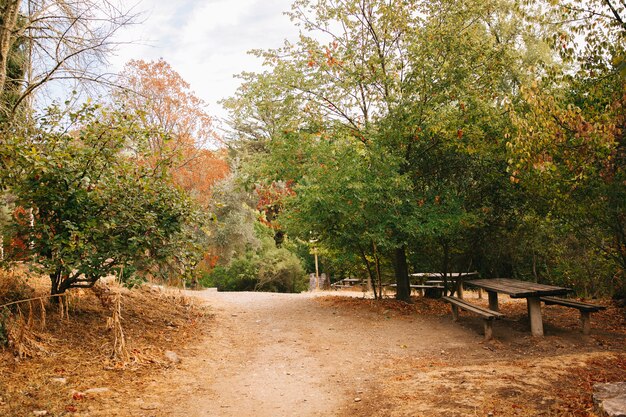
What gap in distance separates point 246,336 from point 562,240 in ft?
33.0

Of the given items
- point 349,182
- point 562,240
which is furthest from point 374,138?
point 562,240

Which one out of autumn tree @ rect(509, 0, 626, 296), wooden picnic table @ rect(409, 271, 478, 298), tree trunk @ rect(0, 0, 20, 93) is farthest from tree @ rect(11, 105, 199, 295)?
wooden picnic table @ rect(409, 271, 478, 298)

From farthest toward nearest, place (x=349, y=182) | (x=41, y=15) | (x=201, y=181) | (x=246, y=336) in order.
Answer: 1. (x=201, y=181)
2. (x=349, y=182)
3. (x=246, y=336)
4. (x=41, y=15)

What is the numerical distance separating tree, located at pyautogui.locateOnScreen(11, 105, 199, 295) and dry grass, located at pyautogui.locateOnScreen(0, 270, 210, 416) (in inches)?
24.7

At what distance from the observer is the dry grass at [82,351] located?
451 centimetres

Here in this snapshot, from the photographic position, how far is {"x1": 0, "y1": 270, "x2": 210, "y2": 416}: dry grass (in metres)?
→ 4.51

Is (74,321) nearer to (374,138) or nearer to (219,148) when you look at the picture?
(374,138)

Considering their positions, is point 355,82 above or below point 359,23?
below

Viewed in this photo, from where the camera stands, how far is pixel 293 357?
6.96 meters

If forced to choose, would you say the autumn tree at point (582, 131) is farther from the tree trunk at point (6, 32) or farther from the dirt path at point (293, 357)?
the tree trunk at point (6, 32)

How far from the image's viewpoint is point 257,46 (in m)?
11.5

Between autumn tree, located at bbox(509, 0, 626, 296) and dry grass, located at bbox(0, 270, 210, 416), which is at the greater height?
autumn tree, located at bbox(509, 0, 626, 296)

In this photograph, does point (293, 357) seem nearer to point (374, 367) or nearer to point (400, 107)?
point (374, 367)

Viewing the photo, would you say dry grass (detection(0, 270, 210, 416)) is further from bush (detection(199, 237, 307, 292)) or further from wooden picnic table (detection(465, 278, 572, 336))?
bush (detection(199, 237, 307, 292))
